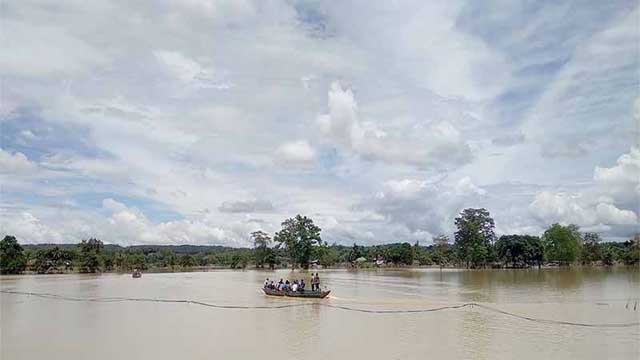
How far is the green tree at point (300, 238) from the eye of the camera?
8962cm

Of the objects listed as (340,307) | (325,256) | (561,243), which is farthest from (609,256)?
(340,307)

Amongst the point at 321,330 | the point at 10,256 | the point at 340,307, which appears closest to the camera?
the point at 321,330

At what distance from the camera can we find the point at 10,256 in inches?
3115

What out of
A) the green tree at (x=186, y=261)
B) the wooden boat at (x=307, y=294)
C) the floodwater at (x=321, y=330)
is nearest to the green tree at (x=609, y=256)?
the floodwater at (x=321, y=330)

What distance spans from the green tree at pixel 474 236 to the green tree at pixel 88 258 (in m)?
58.5

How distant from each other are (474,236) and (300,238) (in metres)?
28.3

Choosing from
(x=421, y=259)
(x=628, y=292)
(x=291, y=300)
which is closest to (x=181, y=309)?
(x=291, y=300)

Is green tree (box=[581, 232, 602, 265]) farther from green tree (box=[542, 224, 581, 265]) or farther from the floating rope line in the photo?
the floating rope line

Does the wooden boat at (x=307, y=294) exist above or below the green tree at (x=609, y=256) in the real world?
below

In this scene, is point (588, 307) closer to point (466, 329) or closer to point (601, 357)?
point (466, 329)

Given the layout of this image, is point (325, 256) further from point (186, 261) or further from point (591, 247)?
point (591, 247)

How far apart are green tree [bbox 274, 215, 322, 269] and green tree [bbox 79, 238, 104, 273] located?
29226 millimetres

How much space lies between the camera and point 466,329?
76.1 ft

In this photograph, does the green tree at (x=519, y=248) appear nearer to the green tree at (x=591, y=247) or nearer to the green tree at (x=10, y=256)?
the green tree at (x=591, y=247)
